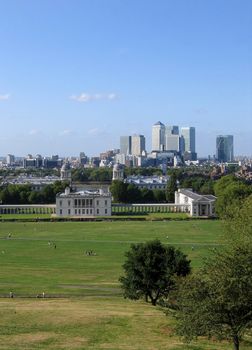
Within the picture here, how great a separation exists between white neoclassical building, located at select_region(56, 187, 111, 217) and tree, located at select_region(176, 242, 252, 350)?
82.4 metres

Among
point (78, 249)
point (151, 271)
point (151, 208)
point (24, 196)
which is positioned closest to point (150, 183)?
point (151, 208)

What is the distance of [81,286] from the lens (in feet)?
126

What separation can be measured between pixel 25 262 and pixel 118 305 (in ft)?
68.4

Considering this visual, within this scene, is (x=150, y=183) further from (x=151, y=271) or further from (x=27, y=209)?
(x=151, y=271)

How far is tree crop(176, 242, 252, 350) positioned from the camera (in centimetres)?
1811

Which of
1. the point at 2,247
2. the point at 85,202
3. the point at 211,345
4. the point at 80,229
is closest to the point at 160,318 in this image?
the point at 211,345

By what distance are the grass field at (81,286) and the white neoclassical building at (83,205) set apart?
58.2 ft

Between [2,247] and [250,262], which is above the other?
[250,262]

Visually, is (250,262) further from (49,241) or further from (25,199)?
(25,199)

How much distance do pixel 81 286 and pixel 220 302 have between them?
2162 cm

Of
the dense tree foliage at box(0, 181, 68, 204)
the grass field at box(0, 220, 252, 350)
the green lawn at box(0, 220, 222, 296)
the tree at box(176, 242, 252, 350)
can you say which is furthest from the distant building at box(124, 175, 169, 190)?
the tree at box(176, 242, 252, 350)

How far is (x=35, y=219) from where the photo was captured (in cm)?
8931

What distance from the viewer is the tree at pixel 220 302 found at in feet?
59.4

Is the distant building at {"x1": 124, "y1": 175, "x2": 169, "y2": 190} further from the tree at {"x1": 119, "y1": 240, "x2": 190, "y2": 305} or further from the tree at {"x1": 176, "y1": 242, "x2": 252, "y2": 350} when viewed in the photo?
the tree at {"x1": 176, "y1": 242, "x2": 252, "y2": 350}
